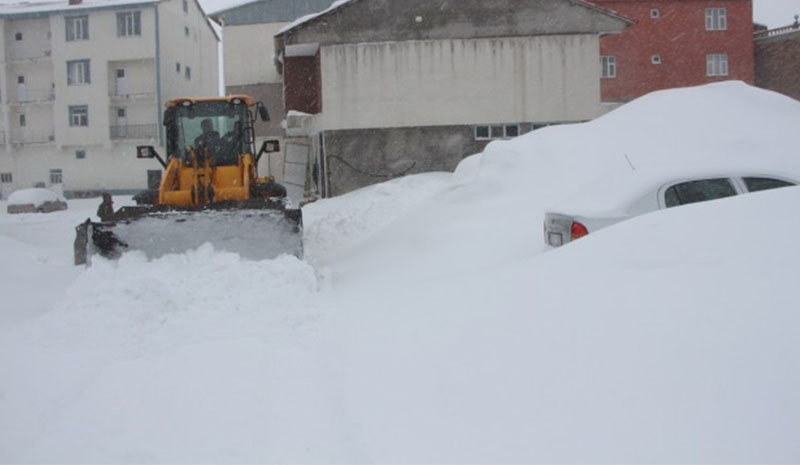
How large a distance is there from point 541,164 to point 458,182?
2319mm

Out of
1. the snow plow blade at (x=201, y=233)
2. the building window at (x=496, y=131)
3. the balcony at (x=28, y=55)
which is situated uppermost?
the balcony at (x=28, y=55)

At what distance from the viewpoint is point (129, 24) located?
1785 inches

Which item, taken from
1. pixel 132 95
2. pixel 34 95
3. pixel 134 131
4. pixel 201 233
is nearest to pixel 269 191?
pixel 201 233

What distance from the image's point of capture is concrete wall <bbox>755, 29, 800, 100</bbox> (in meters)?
40.3

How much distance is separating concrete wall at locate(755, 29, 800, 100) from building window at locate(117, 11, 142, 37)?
3824 centimetres

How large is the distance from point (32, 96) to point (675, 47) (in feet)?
136

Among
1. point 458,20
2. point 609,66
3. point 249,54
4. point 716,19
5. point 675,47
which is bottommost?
point 458,20

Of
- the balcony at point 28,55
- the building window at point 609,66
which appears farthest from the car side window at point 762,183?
the balcony at point 28,55

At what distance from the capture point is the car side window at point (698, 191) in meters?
7.35

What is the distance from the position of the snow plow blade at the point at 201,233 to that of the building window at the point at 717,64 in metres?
40.5

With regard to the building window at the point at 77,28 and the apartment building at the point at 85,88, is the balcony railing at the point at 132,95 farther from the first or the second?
the building window at the point at 77,28

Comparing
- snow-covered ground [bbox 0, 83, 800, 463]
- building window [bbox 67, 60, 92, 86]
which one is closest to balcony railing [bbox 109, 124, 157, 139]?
building window [bbox 67, 60, 92, 86]

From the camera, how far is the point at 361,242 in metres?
14.7

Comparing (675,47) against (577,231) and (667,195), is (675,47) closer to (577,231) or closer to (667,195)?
(667,195)
